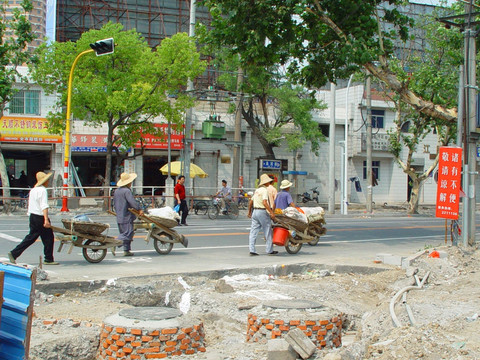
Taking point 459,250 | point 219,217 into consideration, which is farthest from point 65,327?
point 219,217

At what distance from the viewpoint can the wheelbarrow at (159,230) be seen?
12326mm

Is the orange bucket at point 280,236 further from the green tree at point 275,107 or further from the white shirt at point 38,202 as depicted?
the green tree at point 275,107

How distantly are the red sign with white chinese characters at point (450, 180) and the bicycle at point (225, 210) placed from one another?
1385cm

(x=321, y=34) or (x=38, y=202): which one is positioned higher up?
(x=321, y=34)

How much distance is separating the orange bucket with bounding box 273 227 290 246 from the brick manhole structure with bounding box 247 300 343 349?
584cm

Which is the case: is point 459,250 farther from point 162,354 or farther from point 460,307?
point 162,354

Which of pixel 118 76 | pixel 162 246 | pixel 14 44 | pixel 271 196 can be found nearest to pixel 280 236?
pixel 271 196

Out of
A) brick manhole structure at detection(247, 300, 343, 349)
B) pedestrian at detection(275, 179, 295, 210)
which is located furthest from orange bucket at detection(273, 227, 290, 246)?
brick manhole structure at detection(247, 300, 343, 349)

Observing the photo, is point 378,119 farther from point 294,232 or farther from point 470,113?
point 294,232

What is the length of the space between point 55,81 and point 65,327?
74.6 ft

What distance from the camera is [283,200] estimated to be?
14.1 m

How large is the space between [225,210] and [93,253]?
15.0 metres

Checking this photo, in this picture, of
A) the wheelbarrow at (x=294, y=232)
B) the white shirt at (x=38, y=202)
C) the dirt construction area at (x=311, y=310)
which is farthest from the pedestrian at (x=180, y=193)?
the white shirt at (x=38, y=202)

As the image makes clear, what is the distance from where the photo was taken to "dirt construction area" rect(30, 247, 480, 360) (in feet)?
19.5
